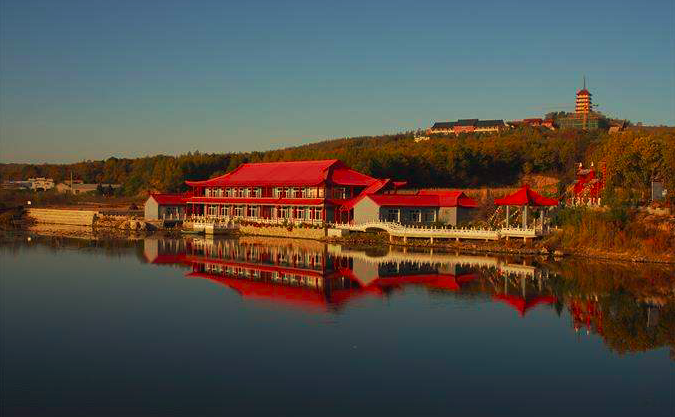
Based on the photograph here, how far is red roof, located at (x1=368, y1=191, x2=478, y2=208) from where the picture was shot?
133 ft

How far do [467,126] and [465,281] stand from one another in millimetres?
85886

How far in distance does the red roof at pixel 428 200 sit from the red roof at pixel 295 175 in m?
4.28

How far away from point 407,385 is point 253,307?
8.41m

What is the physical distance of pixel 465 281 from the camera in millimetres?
25531

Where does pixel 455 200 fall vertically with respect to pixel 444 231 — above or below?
above

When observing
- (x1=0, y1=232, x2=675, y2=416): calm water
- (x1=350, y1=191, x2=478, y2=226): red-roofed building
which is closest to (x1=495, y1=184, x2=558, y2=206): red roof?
(x1=0, y1=232, x2=675, y2=416): calm water

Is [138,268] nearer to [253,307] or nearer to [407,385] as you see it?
[253,307]

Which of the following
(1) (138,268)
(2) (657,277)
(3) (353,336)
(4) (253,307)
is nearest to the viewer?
(3) (353,336)

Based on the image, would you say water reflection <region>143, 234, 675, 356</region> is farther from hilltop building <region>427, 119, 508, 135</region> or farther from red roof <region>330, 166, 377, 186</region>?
hilltop building <region>427, 119, 508, 135</region>

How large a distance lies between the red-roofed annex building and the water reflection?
611 centimetres

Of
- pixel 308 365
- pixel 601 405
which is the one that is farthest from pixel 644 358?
pixel 308 365

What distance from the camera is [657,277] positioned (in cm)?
2598

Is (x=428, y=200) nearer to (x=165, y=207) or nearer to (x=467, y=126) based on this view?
(x=165, y=207)

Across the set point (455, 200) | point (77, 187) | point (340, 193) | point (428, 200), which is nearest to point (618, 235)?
point (455, 200)
